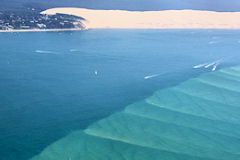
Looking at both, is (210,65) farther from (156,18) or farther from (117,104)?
(156,18)

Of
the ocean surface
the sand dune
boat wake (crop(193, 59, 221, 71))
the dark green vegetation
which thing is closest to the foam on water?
the ocean surface

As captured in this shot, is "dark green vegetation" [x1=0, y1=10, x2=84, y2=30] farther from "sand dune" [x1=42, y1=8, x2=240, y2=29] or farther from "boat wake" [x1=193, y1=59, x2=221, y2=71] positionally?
"boat wake" [x1=193, y1=59, x2=221, y2=71]

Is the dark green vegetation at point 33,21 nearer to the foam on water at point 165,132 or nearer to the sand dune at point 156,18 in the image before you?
the sand dune at point 156,18

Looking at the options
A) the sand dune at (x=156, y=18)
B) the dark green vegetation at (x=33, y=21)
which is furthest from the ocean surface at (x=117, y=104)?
the sand dune at (x=156, y=18)

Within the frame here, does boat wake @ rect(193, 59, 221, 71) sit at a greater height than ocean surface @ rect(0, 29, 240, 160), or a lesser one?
greater

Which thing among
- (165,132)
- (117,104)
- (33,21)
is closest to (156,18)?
(33,21)

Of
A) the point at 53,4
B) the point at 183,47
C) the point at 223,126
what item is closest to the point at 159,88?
the point at 223,126
